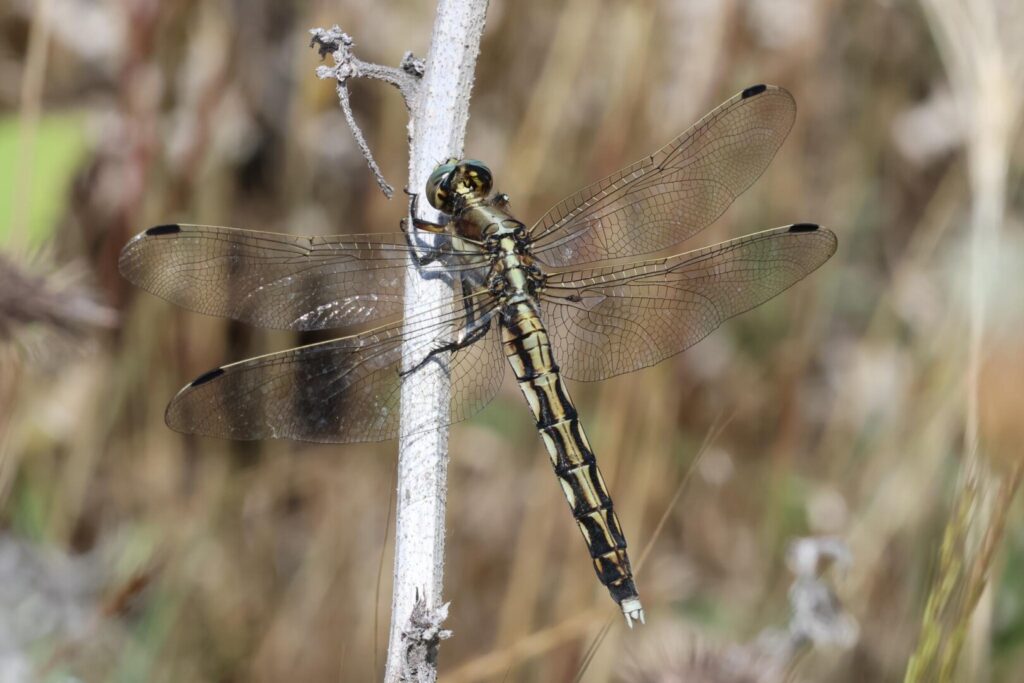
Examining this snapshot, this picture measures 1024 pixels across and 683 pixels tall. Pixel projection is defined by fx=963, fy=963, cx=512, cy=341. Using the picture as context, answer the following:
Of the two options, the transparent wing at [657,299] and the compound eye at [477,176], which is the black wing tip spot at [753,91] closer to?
the transparent wing at [657,299]

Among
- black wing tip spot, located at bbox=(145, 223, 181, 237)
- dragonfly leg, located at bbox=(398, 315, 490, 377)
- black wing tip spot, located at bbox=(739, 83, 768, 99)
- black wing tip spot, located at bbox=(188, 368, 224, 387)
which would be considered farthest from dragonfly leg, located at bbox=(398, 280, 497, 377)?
black wing tip spot, located at bbox=(739, 83, 768, 99)

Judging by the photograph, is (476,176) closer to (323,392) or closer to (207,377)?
(323,392)

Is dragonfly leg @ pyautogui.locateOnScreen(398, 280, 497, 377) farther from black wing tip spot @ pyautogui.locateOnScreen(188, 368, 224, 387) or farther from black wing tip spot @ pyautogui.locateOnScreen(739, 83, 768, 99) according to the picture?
black wing tip spot @ pyautogui.locateOnScreen(739, 83, 768, 99)

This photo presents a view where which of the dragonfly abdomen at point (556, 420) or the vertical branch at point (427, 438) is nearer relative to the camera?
the vertical branch at point (427, 438)

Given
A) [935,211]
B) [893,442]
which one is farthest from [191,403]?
[935,211]

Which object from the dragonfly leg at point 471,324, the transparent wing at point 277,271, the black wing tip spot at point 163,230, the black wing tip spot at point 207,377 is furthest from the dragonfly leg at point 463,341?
the black wing tip spot at point 163,230

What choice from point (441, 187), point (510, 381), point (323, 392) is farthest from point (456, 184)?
point (510, 381)

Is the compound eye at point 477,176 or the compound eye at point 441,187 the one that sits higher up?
the compound eye at point 477,176
